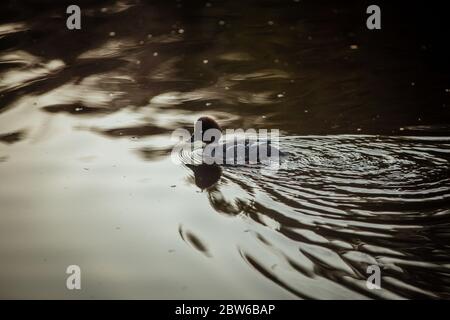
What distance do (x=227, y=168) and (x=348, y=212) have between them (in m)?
1.38

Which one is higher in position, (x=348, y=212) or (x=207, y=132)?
(x=207, y=132)

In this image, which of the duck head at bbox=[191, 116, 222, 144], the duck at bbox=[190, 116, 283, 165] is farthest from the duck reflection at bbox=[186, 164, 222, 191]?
the duck head at bbox=[191, 116, 222, 144]

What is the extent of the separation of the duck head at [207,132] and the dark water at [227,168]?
339 millimetres

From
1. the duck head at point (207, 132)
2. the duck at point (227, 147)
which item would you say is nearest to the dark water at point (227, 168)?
the duck at point (227, 147)

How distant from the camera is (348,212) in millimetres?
A: 3916

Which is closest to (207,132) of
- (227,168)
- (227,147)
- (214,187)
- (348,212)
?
(227,147)

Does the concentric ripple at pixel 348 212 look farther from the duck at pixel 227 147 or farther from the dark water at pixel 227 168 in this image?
the duck at pixel 227 147

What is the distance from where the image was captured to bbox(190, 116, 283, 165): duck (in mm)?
4832

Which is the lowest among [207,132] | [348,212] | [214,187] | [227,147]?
[348,212]

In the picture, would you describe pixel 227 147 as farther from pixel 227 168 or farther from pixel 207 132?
pixel 207 132

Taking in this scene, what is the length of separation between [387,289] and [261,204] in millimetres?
1282

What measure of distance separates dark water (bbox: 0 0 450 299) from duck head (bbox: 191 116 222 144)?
339 mm

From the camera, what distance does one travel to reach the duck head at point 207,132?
17.5 ft

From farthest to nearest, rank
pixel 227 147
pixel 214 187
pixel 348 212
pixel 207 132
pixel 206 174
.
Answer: pixel 207 132
pixel 227 147
pixel 206 174
pixel 214 187
pixel 348 212
